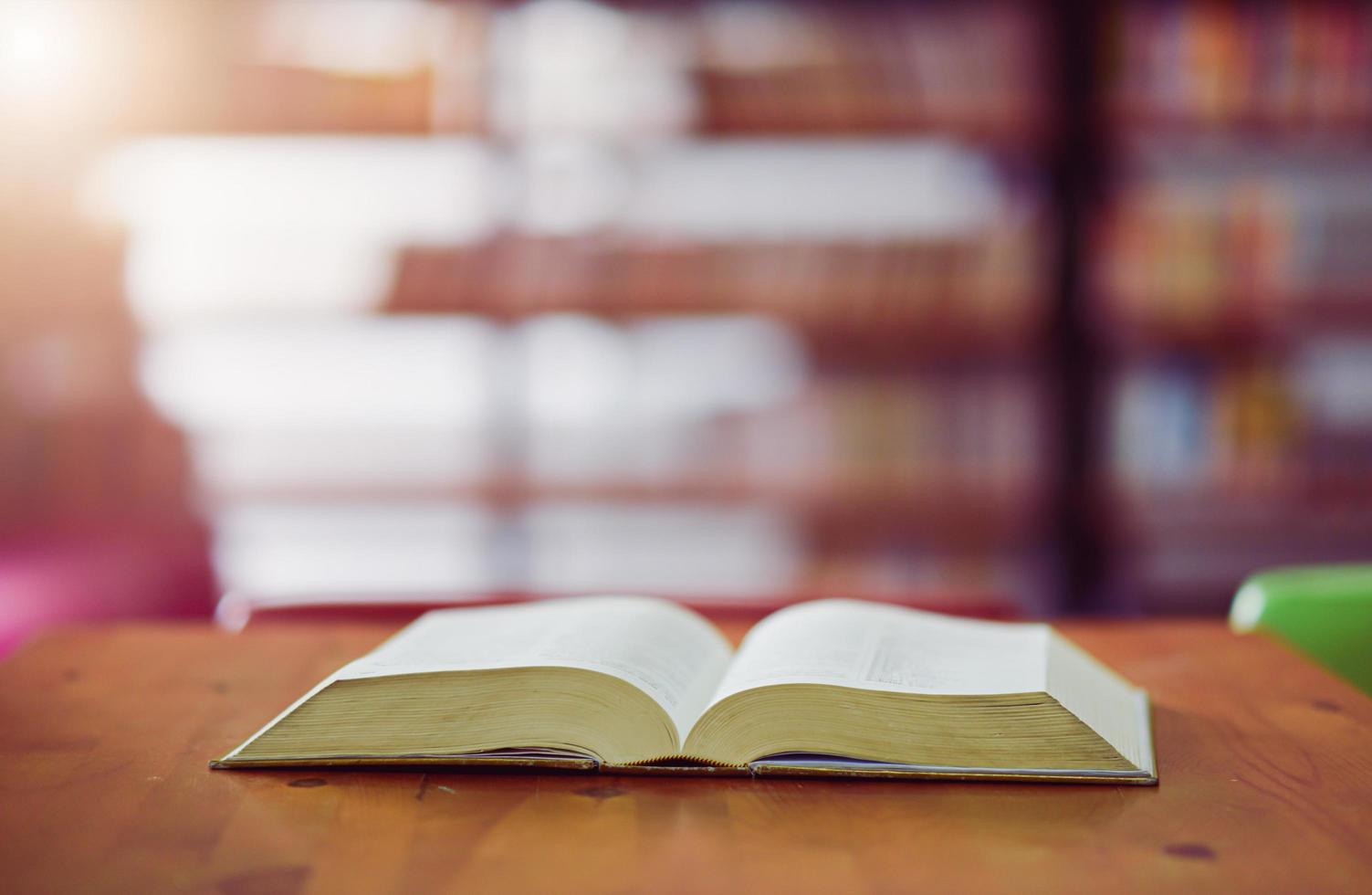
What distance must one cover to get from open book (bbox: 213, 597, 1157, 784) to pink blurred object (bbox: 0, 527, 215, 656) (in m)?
1.30

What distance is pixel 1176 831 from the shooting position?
579 mm

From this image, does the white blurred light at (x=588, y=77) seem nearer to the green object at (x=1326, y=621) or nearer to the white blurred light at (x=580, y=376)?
the white blurred light at (x=580, y=376)

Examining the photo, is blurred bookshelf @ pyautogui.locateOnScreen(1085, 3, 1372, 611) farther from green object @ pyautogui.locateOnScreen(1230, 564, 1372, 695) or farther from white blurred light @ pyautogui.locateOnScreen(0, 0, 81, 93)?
white blurred light @ pyautogui.locateOnScreen(0, 0, 81, 93)

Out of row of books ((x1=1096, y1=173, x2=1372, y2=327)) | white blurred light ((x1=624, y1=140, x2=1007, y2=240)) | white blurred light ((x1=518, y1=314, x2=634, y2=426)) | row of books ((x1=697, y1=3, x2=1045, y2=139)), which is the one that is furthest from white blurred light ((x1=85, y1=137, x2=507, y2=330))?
row of books ((x1=1096, y1=173, x2=1372, y2=327))

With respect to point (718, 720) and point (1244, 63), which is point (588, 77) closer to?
point (1244, 63)

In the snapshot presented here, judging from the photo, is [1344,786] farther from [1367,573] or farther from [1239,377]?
[1239,377]

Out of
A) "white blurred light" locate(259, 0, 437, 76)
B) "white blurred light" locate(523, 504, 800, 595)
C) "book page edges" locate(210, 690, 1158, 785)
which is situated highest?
"white blurred light" locate(259, 0, 437, 76)

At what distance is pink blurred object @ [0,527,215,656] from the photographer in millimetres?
1792

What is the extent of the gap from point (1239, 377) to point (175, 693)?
2.33 meters

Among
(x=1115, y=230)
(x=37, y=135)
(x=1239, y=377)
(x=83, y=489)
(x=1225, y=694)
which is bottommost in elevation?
(x=83, y=489)

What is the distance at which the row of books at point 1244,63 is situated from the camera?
8.02 ft

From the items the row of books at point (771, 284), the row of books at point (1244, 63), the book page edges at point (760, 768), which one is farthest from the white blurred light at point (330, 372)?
the book page edges at point (760, 768)

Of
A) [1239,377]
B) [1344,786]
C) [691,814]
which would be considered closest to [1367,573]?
[1344,786]

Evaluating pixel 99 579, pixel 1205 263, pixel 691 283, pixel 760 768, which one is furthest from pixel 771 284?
pixel 760 768
